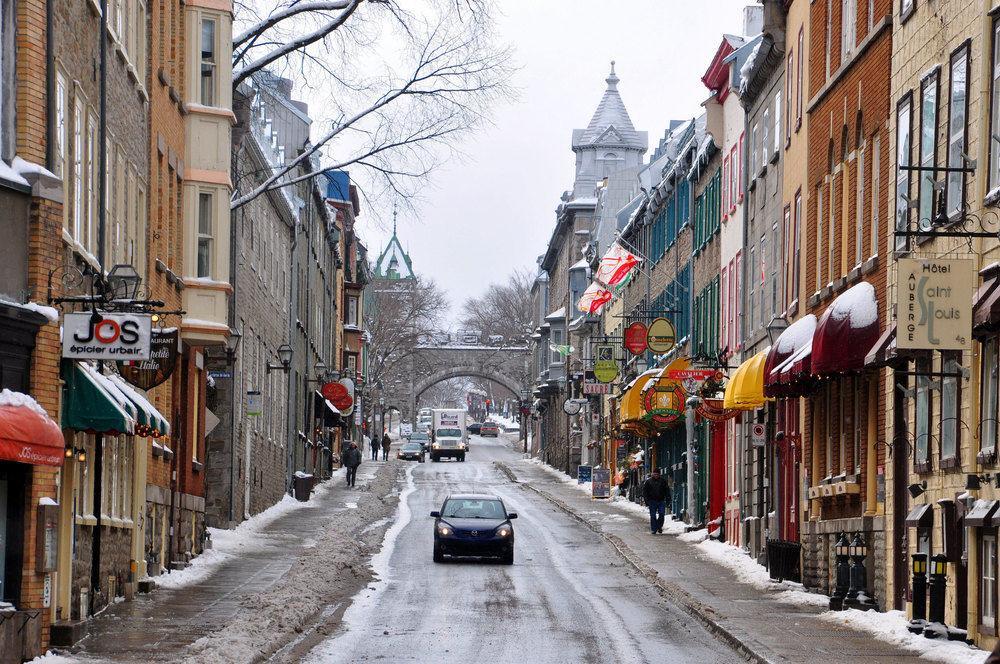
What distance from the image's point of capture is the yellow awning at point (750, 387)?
29.8 meters

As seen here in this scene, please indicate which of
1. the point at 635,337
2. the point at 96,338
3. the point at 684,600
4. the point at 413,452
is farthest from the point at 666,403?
the point at 413,452

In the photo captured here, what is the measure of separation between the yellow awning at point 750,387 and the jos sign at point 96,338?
1441 centimetres

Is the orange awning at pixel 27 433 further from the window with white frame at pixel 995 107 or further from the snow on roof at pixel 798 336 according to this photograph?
the snow on roof at pixel 798 336

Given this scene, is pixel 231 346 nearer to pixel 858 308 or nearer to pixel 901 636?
pixel 858 308

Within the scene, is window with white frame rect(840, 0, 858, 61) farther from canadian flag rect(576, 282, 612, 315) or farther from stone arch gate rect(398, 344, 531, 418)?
stone arch gate rect(398, 344, 531, 418)

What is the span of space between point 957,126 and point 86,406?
32.2 feet

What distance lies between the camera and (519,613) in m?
23.5

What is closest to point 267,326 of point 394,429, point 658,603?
point 658,603

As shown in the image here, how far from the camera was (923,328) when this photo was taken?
17.4 meters

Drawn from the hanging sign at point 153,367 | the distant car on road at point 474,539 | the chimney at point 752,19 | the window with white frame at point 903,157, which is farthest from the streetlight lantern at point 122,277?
the chimney at point 752,19

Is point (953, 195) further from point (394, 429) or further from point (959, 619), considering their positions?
point (394, 429)

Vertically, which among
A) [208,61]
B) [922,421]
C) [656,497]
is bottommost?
Answer: [656,497]

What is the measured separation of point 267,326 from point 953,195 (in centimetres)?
2871

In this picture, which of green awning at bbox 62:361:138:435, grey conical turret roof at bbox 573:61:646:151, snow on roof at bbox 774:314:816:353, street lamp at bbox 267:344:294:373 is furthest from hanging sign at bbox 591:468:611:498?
grey conical turret roof at bbox 573:61:646:151
